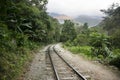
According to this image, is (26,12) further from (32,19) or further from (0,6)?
(0,6)

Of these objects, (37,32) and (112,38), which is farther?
(37,32)

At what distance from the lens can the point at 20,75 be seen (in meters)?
10.9

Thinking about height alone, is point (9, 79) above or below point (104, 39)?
below

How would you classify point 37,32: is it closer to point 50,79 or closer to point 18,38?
point 18,38

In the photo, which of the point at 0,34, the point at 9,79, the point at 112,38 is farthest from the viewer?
the point at 112,38

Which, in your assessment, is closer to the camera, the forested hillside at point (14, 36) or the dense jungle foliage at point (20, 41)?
the forested hillside at point (14, 36)

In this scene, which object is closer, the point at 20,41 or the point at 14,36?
the point at 14,36

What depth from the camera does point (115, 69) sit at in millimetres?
12828

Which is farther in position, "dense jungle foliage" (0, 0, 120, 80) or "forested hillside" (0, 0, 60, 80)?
"dense jungle foliage" (0, 0, 120, 80)

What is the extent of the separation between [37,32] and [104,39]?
15.6 meters

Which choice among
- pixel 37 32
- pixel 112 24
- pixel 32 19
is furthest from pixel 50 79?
pixel 112 24

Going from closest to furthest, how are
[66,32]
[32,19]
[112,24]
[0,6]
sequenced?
[0,6]
[32,19]
[112,24]
[66,32]

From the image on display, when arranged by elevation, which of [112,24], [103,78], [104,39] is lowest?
[103,78]

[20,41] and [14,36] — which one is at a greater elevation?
[14,36]
